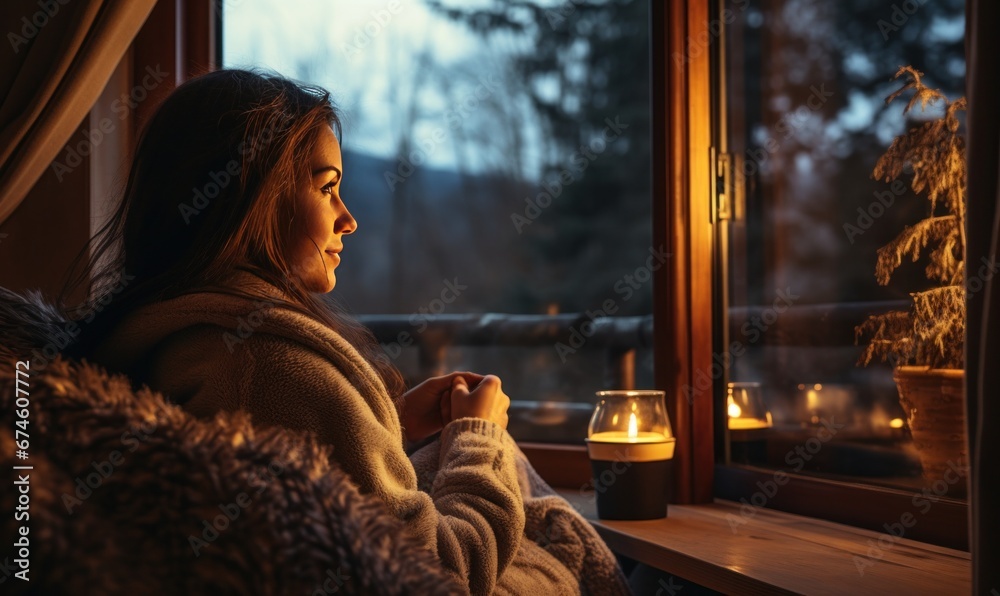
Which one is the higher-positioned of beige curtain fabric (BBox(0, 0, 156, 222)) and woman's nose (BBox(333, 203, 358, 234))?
beige curtain fabric (BBox(0, 0, 156, 222))

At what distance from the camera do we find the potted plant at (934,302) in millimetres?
1202

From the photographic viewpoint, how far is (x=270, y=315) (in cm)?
90

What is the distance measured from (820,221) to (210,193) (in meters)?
1.05

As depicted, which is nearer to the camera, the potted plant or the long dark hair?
the long dark hair

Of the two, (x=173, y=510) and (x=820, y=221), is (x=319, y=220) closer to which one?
(x=173, y=510)

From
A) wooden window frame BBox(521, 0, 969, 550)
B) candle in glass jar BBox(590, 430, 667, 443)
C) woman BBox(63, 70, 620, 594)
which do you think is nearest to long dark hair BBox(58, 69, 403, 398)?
woman BBox(63, 70, 620, 594)

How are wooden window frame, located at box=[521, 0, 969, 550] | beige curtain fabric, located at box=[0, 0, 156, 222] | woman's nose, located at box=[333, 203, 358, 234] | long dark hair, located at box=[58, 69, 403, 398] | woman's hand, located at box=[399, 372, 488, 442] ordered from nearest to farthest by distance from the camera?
long dark hair, located at box=[58, 69, 403, 398] < woman's nose, located at box=[333, 203, 358, 234] < woman's hand, located at box=[399, 372, 488, 442] < wooden window frame, located at box=[521, 0, 969, 550] < beige curtain fabric, located at box=[0, 0, 156, 222]

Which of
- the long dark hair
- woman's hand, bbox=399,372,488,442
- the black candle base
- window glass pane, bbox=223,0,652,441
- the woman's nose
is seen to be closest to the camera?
the long dark hair

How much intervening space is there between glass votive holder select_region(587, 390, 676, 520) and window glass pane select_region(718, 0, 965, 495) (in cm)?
23

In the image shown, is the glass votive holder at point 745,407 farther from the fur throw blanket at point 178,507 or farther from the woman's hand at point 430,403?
the fur throw blanket at point 178,507

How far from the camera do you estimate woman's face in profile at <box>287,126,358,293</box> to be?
109 cm

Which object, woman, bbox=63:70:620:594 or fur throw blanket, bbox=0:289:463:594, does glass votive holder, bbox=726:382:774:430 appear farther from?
fur throw blanket, bbox=0:289:463:594

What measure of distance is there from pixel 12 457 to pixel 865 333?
4.02ft

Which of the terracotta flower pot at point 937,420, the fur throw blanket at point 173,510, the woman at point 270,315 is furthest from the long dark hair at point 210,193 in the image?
the terracotta flower pot at point 937,420
